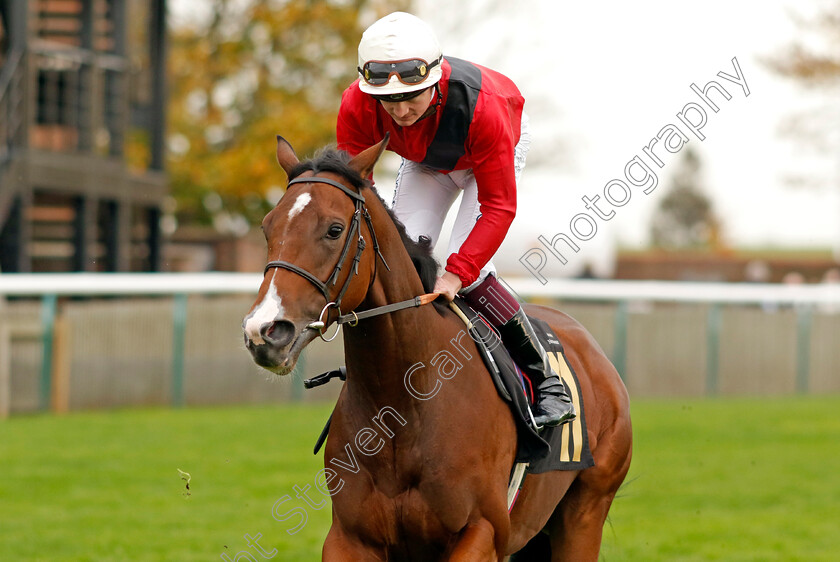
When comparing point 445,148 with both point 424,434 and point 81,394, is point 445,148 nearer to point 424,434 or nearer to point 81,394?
point 424,434

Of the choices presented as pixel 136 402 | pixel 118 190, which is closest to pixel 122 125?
pixel 118 190

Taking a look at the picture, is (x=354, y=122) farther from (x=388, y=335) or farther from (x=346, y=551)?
(x=346, y=551)

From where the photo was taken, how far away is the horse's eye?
10.3ft

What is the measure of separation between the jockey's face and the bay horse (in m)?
0.26

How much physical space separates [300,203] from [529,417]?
1213 millimetres

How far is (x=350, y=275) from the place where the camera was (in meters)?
3.22

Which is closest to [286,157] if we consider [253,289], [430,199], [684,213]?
[430,199]

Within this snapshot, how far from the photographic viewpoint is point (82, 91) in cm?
1328

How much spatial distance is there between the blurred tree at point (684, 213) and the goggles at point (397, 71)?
64.5 metres

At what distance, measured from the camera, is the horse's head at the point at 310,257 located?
9.62ft

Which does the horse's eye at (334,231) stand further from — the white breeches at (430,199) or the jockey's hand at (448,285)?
the white breeches at (430,199)

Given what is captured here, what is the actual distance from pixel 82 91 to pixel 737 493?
890 centimetres

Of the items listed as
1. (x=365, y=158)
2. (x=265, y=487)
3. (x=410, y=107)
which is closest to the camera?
(x=365, y=158)

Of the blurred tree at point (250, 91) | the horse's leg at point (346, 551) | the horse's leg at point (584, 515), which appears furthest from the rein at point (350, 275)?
the blurred tree at point (250, 91)
